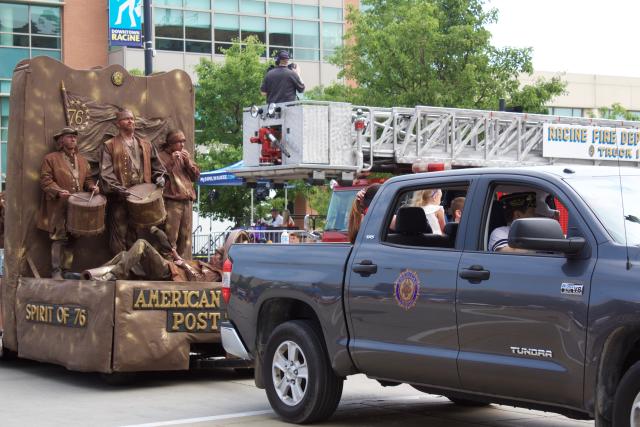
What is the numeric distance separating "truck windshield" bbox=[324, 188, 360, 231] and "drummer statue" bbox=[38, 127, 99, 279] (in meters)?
8.88

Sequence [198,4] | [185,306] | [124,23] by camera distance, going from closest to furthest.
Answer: [185,306] → [124,23] → [198,4]

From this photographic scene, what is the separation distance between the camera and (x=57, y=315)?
1124cm

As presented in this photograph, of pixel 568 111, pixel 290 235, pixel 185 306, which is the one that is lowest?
pixel 185 306

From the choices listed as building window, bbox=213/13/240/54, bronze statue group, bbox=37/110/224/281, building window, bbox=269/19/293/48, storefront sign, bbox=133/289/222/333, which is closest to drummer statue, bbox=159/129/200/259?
bronze statue group, bbox=37/110/224/281

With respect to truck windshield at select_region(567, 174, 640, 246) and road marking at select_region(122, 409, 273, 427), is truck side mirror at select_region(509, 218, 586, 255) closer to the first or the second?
truck windshield at select_region(567, 174, 640, 246)

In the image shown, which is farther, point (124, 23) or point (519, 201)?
point (124, 23)

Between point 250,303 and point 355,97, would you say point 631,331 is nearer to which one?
point 250,303

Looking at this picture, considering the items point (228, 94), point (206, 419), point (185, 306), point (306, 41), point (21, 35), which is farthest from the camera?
point (306, 41)

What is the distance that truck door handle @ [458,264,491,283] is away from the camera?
7.18 metres

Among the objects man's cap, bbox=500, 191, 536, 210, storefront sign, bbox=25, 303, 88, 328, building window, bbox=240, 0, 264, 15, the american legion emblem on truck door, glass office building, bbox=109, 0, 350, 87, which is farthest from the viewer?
building window, bbox=240, 0, 264, 15

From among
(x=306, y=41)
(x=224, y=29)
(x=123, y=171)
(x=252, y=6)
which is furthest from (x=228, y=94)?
(x=123, y=171)

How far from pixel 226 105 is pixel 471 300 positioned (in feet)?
106

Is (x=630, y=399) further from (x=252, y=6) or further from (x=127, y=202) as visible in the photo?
(x=252, y=6)

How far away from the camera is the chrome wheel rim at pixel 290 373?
28.5ft
